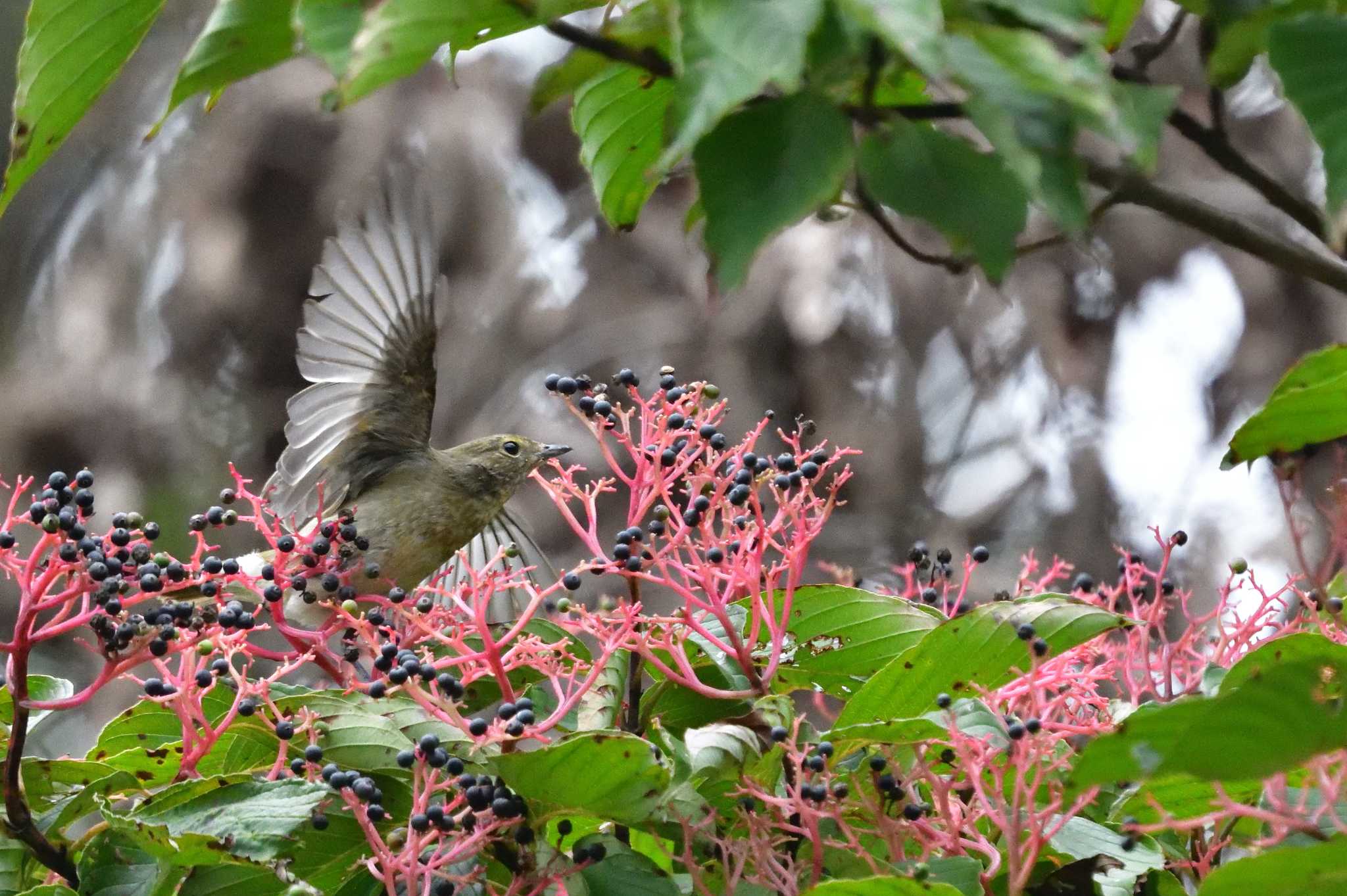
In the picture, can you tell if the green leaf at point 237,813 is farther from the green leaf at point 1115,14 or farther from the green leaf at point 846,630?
the green leaf at point 1115,14

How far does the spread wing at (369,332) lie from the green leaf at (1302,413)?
7.33ft

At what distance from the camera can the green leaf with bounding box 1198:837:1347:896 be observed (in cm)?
106

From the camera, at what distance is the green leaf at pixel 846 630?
1.74 meters

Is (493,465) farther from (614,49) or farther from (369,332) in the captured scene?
(614,49)

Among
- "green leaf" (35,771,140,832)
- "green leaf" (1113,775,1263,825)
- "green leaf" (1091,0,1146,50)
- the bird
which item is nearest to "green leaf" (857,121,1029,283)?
"green leaf" (1091,0,1146,50)

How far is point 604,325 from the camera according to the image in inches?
214

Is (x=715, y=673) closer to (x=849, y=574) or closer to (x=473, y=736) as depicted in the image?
(x=473, y=736)

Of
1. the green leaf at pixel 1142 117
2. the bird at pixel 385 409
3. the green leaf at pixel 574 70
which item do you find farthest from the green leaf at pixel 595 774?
the bird at pixel 385 409

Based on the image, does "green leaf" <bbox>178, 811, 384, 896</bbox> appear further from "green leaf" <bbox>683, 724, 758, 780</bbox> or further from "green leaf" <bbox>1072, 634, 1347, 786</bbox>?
"green leaf" <bbox>1072, 634, 1347, 786</bbox>

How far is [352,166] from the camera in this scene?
5.38 meters

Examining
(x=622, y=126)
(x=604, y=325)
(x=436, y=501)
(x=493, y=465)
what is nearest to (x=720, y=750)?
(x=622, y=126)

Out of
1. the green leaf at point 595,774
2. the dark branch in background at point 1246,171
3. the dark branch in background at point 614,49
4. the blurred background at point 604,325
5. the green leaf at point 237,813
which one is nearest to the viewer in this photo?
the dark branch in background at point 614,49

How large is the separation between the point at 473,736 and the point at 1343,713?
821 millimetres

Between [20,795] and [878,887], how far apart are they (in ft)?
3.00
